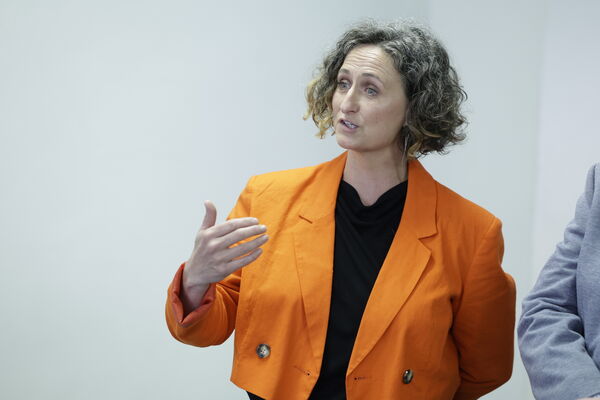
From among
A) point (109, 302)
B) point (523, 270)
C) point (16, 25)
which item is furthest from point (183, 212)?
point (523, 270)

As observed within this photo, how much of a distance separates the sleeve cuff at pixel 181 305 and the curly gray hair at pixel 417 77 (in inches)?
28.9

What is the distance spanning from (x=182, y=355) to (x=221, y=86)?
3.83 feet

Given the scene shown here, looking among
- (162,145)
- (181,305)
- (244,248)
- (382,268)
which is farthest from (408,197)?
(162,145)

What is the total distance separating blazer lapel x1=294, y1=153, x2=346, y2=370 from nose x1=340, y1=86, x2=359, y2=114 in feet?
0.69

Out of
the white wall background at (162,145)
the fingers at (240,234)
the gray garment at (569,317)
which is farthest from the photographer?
the white wall background at (162,145)

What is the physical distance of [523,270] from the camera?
312 cm

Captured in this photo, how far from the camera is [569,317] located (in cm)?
141

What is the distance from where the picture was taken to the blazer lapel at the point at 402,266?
1728 mm

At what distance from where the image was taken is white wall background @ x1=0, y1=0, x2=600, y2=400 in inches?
93.7

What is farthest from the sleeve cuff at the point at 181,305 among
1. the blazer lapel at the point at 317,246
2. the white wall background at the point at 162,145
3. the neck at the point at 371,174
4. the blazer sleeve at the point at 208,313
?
the white wall background at the point at 162,145

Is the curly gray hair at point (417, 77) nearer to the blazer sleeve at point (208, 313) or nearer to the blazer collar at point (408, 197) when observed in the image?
the blazer collar at point (408, 197)

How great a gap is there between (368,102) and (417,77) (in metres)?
0.17

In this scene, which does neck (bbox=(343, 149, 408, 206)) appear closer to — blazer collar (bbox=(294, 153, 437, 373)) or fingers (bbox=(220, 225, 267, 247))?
blazer collar (bbox=(294, 153, 437, 373))

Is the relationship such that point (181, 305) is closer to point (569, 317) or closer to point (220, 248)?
point (220, 248)
